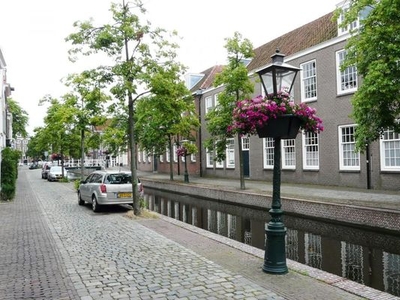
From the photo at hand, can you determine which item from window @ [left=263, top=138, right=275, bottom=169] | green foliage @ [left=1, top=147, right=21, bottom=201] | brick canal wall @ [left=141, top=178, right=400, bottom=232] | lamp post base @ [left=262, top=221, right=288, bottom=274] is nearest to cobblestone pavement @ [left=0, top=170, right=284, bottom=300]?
lamp post base @ [left=262, top=221, right=288, bottom=274]

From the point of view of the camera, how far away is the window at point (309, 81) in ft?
69.2

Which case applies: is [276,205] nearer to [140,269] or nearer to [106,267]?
[140,269]

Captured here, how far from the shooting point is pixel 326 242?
988 cm

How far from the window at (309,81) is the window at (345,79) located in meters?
1.76

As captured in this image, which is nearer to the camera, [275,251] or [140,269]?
[275,251]

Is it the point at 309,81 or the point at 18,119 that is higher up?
the point at 18,119

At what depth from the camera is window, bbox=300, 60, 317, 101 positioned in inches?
830

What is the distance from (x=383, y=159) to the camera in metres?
17.1

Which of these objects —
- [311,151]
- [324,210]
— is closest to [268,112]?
[324,210]

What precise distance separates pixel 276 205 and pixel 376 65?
20.1 ft

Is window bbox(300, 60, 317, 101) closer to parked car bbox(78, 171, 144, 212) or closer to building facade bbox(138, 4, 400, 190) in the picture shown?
building facade bbox(138, 4, 400, 190)


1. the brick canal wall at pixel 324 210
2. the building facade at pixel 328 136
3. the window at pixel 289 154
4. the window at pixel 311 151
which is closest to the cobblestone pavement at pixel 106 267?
the brick canal wall at pixel 324 210

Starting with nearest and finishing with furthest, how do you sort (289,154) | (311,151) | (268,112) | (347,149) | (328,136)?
(268,112) → (347,149) → (328,136) → (311,151) → (289,154)

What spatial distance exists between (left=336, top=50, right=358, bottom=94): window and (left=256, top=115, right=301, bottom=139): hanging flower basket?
538 inches
